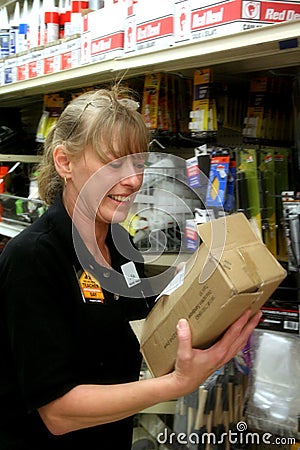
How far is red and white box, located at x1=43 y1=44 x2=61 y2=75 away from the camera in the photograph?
2166mm

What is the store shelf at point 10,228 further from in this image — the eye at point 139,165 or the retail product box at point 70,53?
the eye at point 139,165

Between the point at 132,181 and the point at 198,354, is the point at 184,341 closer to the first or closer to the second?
the point at 198,354

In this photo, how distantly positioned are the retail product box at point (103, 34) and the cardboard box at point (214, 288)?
3.21ft

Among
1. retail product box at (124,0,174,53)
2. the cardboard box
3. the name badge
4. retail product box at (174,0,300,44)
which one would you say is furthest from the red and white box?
the cardboard box

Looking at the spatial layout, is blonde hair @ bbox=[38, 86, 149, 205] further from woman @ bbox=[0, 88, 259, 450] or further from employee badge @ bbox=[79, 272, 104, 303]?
employee badge @ bbox=[79, 272, 104, 303]

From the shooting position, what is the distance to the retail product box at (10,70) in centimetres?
257

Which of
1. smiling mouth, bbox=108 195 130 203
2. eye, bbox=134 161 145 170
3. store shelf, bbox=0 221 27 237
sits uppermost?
eye, bbox=134 161 145 170

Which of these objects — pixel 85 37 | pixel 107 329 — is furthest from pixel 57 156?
pixel 85 37

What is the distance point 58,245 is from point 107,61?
0.95 m

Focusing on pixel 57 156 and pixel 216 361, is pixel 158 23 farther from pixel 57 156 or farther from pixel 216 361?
pixel 216 361

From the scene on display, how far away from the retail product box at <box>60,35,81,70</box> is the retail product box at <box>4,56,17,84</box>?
533 mm

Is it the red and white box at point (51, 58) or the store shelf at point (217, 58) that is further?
the red and white box at point (51, 58)

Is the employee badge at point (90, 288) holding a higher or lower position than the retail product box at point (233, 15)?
lower

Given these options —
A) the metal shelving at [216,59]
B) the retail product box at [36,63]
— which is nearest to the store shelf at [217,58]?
the metal shelving at [216,59]
